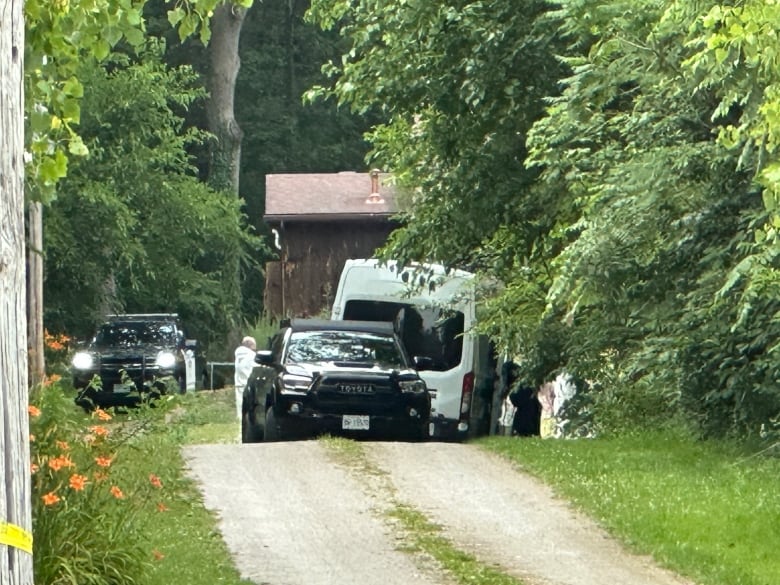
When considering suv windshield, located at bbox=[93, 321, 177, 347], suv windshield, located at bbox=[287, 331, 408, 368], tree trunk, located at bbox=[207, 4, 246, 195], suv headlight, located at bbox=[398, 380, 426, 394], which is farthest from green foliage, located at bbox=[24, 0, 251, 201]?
tree trunk, located at bbox=[207, 4, 246, 195]

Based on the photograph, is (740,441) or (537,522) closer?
(537,522)

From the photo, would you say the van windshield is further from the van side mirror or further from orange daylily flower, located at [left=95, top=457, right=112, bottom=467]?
orange daylily flower, located at [left=95, top=457, right=112, bottom=467]

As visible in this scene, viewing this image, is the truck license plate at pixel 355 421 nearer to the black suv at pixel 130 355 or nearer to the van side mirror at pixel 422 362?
the van side mirror at pixel 422 362

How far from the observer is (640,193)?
47.6 feet

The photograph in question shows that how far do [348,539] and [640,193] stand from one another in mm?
4934

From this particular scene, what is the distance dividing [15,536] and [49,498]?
4269mm

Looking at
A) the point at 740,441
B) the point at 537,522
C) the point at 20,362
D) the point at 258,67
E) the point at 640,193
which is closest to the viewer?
the point at 20,362

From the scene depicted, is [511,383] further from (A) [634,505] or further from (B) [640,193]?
(A) [634,505]

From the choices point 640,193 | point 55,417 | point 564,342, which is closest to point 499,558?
point 55,417

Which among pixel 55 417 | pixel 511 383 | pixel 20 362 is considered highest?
pixel 20 362

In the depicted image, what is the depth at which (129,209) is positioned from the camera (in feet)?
107

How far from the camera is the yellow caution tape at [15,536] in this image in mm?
3750

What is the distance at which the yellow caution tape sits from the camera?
12.3 ft

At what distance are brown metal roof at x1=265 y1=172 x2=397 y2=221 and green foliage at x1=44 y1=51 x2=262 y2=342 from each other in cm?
905
